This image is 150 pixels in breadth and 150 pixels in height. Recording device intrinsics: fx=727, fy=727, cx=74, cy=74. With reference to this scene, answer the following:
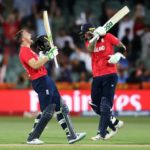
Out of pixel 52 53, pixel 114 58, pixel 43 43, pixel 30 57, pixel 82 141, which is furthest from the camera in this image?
pixel 114 58

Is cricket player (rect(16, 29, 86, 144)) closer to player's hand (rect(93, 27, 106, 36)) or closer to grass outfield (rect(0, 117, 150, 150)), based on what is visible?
grass outfield (rect(0, 117, 150, 150))

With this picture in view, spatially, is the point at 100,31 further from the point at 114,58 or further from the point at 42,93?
the point at 42,93

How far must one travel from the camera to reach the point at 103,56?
1404cm

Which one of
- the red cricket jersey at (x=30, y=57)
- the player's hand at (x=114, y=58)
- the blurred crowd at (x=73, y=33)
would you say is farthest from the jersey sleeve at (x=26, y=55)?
the blurred crowd at (x=73, y=33)

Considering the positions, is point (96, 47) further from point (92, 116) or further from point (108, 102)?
point (92, 116)

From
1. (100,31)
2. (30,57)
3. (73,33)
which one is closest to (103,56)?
(100,31)

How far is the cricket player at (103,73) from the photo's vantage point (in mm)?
13859

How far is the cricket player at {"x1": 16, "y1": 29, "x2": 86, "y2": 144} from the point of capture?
12.8m

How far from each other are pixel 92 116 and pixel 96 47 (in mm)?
8376

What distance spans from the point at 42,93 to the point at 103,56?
1782 millimetres

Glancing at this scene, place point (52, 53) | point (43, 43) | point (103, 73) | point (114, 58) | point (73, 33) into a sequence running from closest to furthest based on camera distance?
point (52, 53) → point (43, 43) → point (114, 58) → point (103, 73) → point (73, 33)

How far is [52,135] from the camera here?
49.7 ft

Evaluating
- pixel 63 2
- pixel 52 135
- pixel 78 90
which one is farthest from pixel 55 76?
pixel 52 135

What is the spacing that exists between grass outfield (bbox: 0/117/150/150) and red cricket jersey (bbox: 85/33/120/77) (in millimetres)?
1333
